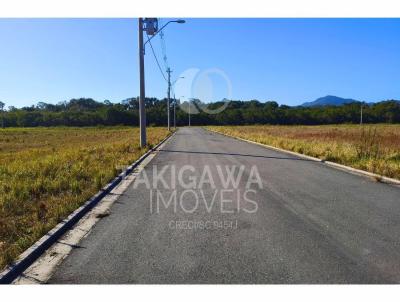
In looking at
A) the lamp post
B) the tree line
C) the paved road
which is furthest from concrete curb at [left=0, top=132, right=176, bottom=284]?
the tree line

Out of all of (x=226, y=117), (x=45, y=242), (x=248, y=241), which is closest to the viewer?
(x=45, y=242)

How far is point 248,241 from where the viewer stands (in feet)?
17.1

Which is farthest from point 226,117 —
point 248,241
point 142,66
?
point 248,241

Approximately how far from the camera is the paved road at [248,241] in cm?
413

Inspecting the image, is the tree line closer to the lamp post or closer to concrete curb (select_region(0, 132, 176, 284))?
the lamp post

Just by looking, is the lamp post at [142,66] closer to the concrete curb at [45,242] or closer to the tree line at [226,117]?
the concrete curb at [45,242]

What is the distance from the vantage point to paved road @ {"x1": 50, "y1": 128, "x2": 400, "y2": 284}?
413 centimetres

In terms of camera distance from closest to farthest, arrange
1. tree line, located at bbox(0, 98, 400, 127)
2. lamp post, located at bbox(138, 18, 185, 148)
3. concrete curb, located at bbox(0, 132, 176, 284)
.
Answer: concrete curb, located at bbox(0, 132, 176, 284)
lamp post, located at bbox(138, 18, 185, 148)
tree line, located at bbox(0, 98, 400, 127)

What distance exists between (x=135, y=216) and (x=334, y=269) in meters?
3.52

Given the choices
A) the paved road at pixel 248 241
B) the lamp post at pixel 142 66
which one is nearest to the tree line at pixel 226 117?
the lamp post at pixel 142 66

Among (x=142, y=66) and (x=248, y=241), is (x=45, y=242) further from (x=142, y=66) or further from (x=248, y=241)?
(x=142, y=66)

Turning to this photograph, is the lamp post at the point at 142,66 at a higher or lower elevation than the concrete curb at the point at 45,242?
higher

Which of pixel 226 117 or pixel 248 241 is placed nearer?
pixel 248 241
